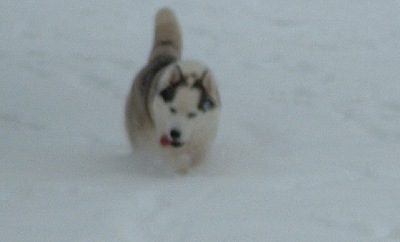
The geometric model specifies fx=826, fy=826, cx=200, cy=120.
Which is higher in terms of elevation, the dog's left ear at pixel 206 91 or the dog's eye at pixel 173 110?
the dog's left ear at pixel 206 91

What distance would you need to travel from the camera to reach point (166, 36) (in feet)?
21.8

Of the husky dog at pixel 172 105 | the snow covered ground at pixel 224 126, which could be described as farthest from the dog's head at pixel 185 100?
the snow covered ground at pixel 224 126

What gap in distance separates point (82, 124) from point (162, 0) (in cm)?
426

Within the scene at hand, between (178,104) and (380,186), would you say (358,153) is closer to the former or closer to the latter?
(380,186)

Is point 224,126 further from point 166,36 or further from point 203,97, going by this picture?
point 203,97

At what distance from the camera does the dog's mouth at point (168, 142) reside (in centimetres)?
568

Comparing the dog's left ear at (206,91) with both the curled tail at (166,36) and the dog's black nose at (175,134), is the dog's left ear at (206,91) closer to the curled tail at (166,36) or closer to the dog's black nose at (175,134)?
the dog's black nose at (175,134)

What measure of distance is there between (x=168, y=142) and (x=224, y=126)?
1.39 metres

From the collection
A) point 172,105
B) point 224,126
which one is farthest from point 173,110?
point 224,126

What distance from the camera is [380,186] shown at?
541cm

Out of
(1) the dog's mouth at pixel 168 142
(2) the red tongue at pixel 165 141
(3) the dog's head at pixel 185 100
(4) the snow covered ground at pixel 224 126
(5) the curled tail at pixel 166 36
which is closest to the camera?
(4) the snow covered ground at pixel 224 126

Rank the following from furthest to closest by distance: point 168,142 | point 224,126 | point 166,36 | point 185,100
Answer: point 224,126 → point 166,36 → point 168,142 → point 185,100

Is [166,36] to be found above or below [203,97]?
above

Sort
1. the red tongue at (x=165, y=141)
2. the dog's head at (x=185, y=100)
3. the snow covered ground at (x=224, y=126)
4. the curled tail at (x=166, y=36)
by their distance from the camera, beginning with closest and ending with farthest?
the snow covered ground at (x=224, y=126), the dog's head at (x=185, y=100), the red tongue at (x=165, y=141), the curled tail at (x=166, y=36)
